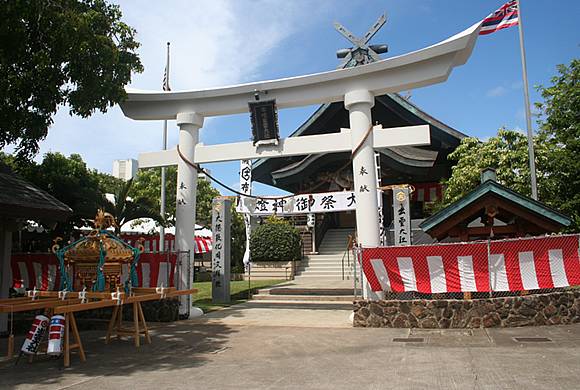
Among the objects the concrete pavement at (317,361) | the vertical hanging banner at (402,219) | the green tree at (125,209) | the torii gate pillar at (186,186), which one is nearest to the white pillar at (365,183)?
the concrete pavement at (317,361)

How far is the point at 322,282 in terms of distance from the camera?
16.2m

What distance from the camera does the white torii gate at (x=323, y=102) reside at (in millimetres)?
9039

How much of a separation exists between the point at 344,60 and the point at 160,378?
65.7 feet

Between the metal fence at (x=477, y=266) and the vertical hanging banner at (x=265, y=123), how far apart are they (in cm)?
350

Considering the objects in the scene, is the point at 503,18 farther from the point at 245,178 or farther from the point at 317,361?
the point at 317,361

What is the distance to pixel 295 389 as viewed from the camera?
15.6ft

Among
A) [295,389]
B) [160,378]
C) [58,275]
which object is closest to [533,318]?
[295,389]

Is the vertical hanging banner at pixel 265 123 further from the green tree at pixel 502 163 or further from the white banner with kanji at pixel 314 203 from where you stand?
the green tree at pixel 502 163

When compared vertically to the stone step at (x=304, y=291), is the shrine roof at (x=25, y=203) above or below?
above

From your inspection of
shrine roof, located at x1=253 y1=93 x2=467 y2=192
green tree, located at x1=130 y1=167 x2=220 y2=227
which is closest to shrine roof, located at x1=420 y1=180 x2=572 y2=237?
shrine roof, located at x1=253 y1=93 x2=467 y2=192

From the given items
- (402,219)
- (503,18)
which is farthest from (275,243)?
(503,18)

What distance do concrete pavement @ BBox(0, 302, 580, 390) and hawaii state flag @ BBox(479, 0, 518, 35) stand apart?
1141 cm

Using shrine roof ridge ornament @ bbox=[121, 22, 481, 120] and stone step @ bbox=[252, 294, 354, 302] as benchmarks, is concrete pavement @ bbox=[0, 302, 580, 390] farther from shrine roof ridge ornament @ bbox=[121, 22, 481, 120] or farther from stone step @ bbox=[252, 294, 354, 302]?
shrine roof ridge ornament @ bbox=[121, 22, 481, 120]

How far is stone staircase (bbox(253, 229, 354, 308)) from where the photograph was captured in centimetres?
1306
